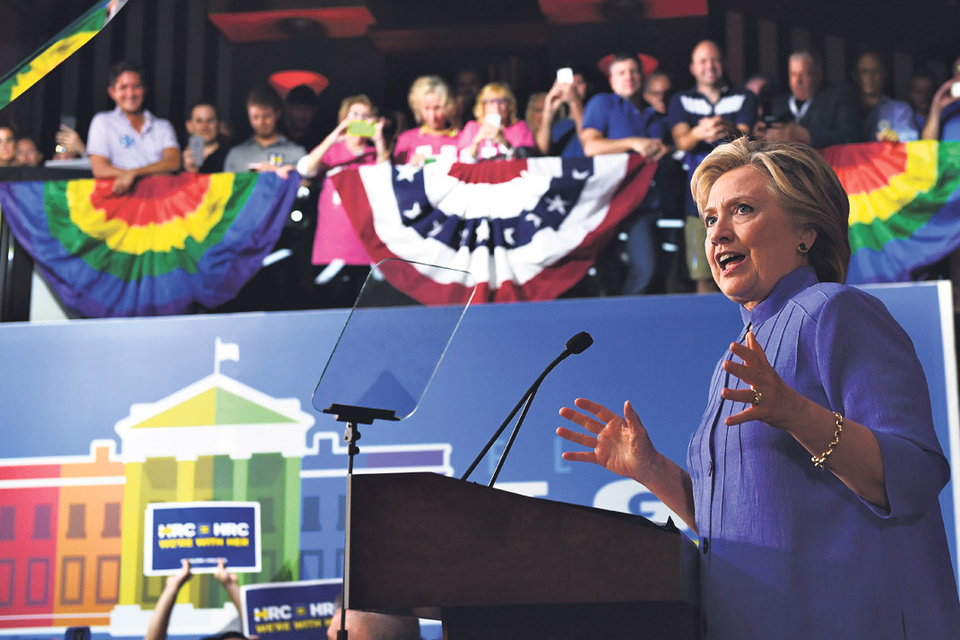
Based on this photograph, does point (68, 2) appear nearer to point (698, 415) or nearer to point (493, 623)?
point (698, 415)

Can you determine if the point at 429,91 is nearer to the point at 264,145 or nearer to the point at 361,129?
the point at 361,129

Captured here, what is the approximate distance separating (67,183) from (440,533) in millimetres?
5060

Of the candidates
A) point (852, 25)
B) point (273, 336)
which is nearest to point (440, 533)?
point (273, 336)

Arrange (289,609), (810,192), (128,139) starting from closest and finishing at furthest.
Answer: (810,192) < (289,609) < (128,139)

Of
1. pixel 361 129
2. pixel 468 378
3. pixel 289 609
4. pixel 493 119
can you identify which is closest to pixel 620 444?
pixel 468 378

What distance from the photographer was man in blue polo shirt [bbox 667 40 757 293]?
506 cm

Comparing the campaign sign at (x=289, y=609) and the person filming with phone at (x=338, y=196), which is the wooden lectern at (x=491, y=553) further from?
the person filming with phone at (x=338, y=196)

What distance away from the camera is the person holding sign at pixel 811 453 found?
116 centimetres

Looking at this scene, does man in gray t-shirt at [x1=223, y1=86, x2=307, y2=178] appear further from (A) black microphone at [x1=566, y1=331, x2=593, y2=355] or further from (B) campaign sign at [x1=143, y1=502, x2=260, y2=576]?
(A) black microphone at [x1=566, y1=331, x2=593, y2=355]

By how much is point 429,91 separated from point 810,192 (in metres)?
4.48

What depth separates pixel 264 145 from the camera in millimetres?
5762

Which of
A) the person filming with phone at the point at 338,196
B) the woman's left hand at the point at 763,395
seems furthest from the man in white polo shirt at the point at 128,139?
the woman's left hand at the point at 763,395

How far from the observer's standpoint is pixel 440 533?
110 cm

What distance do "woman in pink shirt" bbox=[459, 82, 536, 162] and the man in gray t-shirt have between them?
0.95 metres
